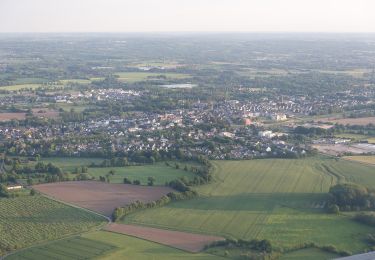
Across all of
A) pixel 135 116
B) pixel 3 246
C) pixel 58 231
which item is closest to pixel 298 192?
pixel 58 231

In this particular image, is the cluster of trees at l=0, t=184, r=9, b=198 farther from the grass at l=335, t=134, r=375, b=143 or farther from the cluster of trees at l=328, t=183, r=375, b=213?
the grass at l=335, t=134, r=375, b=143

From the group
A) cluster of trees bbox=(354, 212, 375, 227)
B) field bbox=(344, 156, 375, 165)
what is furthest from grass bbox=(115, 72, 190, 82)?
cluster of trees bbox=(354, 212, 375, 227)

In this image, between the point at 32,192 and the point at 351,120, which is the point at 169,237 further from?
the point at 351,120

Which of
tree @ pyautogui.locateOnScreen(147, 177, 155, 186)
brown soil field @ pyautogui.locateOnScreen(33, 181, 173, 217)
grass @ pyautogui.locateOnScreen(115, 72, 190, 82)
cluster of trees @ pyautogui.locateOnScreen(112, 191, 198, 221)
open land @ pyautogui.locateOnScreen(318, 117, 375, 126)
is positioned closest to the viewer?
cluster of trees @ pyautogui.locateOnScreen(112, 191, 198, 221)

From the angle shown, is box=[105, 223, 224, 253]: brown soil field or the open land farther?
the open land

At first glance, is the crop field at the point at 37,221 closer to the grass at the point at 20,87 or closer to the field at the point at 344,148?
the field at the point at 344,148

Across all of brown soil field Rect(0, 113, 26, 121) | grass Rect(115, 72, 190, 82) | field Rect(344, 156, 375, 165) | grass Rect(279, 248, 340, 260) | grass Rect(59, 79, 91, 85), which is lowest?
grass Rect(279, 248, 340, 260)
